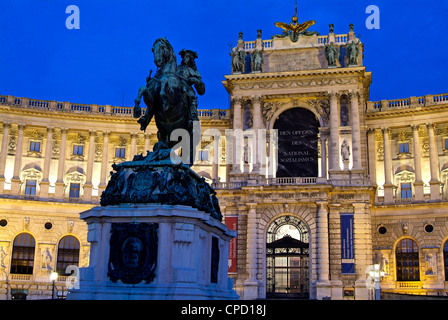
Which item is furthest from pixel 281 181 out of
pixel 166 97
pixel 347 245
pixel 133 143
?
pixel 166 97

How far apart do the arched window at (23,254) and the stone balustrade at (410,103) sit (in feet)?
97.7

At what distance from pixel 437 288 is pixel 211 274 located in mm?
32425

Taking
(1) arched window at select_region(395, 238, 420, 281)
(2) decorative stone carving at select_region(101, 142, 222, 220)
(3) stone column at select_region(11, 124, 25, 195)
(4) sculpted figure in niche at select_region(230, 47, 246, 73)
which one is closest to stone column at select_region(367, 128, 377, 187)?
(1) arched window at select_region(395, 238, 420, 281)

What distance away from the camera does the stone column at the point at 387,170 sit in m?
43.6

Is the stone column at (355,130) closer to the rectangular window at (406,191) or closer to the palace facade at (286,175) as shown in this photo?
the palace facade at (286,175)

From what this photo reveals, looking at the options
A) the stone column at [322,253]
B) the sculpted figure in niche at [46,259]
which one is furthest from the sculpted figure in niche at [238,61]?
the sculpted figure in niche at [46,259]

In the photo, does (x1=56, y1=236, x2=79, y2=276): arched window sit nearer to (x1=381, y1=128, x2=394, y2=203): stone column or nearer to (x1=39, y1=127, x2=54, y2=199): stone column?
(x1=39, y1=127, x2=54, y2=199): stone column

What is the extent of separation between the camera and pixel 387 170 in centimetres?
4403

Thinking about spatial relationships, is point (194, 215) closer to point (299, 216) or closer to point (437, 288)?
point (299, 216)

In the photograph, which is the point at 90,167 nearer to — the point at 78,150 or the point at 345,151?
the point at 78,150

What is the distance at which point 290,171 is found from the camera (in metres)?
41.7

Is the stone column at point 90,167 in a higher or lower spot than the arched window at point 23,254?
higher
